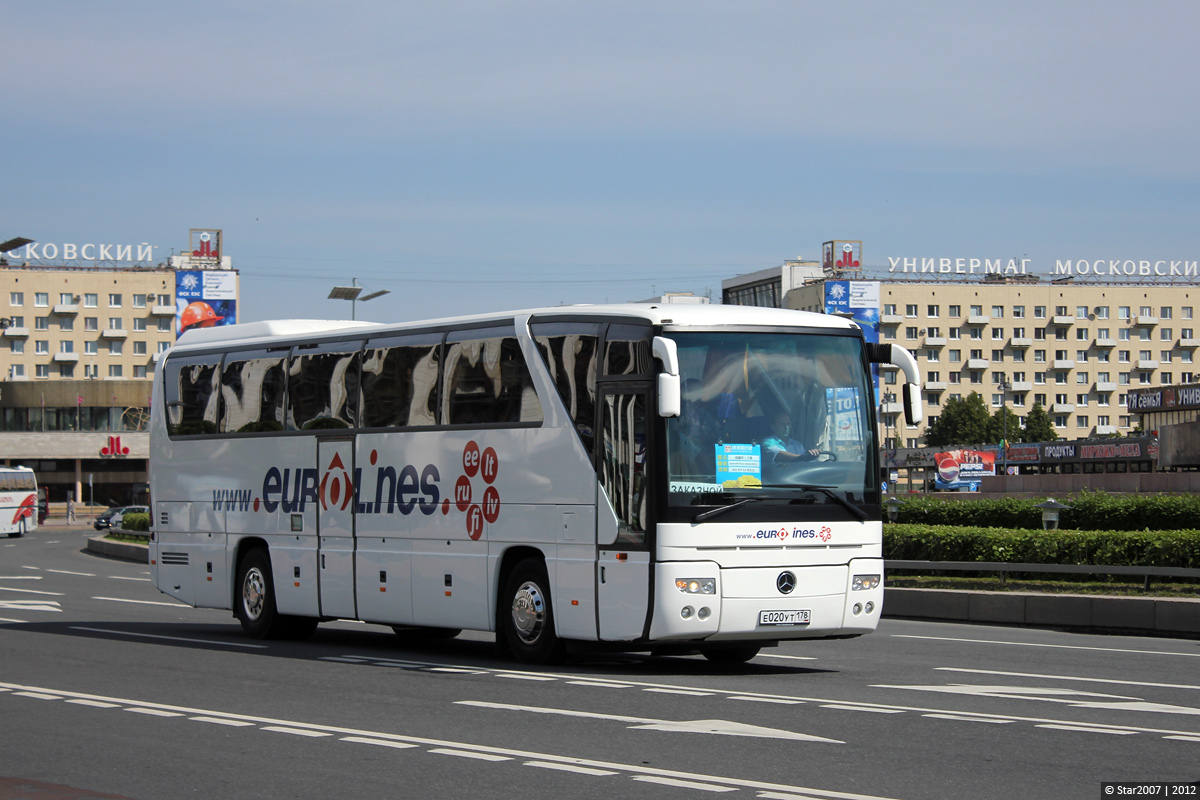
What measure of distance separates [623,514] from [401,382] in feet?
12.9

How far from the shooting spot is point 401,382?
16.0 m

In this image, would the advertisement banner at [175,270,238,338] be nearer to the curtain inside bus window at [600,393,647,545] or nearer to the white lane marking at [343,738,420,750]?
the curtain inside bus window at [600,393,647,545]

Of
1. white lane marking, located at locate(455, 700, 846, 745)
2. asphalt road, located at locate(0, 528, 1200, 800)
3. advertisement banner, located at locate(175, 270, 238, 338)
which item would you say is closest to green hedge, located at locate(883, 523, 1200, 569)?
asphalt road, located at locate(0, 528, 1200, 800)

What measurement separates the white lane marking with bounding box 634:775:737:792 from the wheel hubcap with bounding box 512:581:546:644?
612 centimetres

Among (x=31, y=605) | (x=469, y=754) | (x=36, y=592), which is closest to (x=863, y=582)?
(x=469, y=754)

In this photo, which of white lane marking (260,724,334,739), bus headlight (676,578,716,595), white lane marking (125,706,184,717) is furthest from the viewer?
bus headlight (676,578,716,595)

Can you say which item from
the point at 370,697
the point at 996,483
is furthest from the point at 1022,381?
the point at 370,697

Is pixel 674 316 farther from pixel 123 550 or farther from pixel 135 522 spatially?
pixel 135 522

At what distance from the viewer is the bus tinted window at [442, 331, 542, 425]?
569 inches

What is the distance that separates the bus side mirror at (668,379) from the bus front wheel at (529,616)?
Result: 249cm

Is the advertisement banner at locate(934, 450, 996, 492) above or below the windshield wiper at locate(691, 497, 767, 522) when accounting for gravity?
below

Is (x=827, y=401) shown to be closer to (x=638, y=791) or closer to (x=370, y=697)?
(x=370, y=697)

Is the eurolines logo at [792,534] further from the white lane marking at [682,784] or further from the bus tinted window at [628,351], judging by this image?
the white lane marking at [682,784]

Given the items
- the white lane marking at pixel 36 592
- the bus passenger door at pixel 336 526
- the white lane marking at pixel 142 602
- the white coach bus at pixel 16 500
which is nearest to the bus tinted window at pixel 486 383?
the bus passenger door at pixel 336 526
